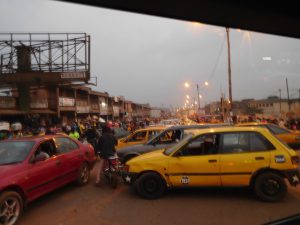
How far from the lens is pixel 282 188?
6.17 m

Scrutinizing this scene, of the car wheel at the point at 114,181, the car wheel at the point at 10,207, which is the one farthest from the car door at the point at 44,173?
the car wheel at the point at 114,181

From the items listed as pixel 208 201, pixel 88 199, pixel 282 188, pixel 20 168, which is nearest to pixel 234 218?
pixel 208 201

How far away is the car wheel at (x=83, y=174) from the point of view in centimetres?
803

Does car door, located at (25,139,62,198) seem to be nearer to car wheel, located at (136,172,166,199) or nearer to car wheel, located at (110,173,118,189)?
car wheel, located at (110,173,118,189)

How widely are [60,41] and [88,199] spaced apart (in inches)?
806

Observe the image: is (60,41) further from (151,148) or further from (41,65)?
(151,148)

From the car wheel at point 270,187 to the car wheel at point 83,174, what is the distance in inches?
170

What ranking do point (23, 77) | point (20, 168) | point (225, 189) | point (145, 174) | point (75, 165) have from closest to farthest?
point (20, 168), point (145, 174), point (225, 189), point (75, 165), point (23, 77)

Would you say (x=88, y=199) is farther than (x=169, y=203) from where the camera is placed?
Yes

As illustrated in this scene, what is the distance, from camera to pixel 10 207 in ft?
17.4

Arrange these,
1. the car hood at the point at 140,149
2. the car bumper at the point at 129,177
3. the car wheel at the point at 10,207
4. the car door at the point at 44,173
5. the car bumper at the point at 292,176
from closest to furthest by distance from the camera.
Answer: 1. the car wheel at the point at 10,207
2. the car door at the point at 44,173
3. the car bumper at the point at 292,176
4. the car bumper at the point at 129,177
5. the car hood at the point at 140,149

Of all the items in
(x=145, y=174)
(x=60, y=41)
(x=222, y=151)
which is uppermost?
(x=60, y=41)

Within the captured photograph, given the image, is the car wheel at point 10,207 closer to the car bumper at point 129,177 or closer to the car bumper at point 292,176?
the car bumper at point 129,177

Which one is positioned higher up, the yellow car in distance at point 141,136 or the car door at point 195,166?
the yellow car in distance at point 141,136
